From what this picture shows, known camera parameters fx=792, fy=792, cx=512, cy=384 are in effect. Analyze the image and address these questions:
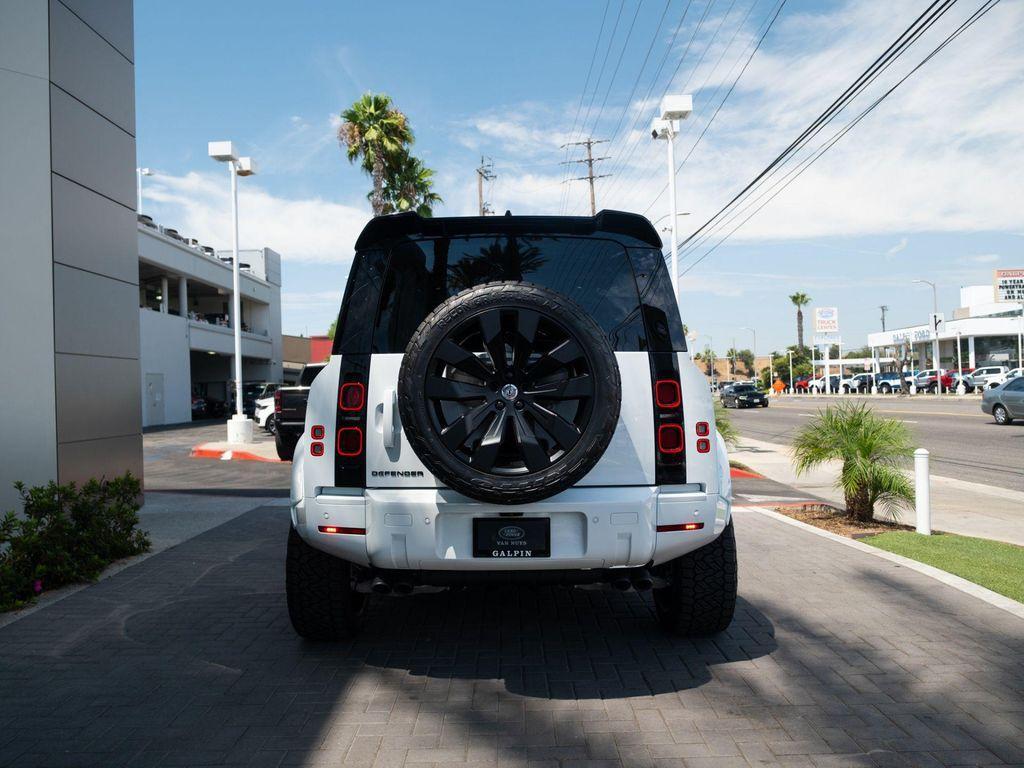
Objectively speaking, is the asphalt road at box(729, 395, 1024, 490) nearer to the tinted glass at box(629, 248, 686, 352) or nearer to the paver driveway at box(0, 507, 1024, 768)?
the paver driveway at box(0, 507, 1024, 768)

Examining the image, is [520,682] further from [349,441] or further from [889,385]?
[889,385]

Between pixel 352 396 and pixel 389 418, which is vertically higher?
pixel 352 396

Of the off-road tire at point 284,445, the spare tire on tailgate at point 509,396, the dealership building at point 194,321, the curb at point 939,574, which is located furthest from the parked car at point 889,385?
the spare tire on tailgate at point 509,396

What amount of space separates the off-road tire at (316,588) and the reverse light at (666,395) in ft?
6.18

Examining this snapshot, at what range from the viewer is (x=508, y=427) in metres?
3.46

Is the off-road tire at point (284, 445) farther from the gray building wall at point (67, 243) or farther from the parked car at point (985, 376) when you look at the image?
the parked car at point (985, 376)

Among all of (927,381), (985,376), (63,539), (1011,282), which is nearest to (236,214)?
(63,539)

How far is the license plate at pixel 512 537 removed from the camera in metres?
3.66

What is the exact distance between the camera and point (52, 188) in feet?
24.7

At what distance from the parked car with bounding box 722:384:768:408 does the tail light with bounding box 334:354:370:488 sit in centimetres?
4244

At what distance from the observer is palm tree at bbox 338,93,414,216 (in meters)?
25.5

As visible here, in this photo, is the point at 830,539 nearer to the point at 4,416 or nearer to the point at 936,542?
the point at 936,542

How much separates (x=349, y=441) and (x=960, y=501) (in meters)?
9.63

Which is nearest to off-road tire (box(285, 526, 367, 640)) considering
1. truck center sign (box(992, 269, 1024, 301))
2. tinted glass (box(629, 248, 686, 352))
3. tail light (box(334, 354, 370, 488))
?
tail light (box(334, 354, 370, 488))
